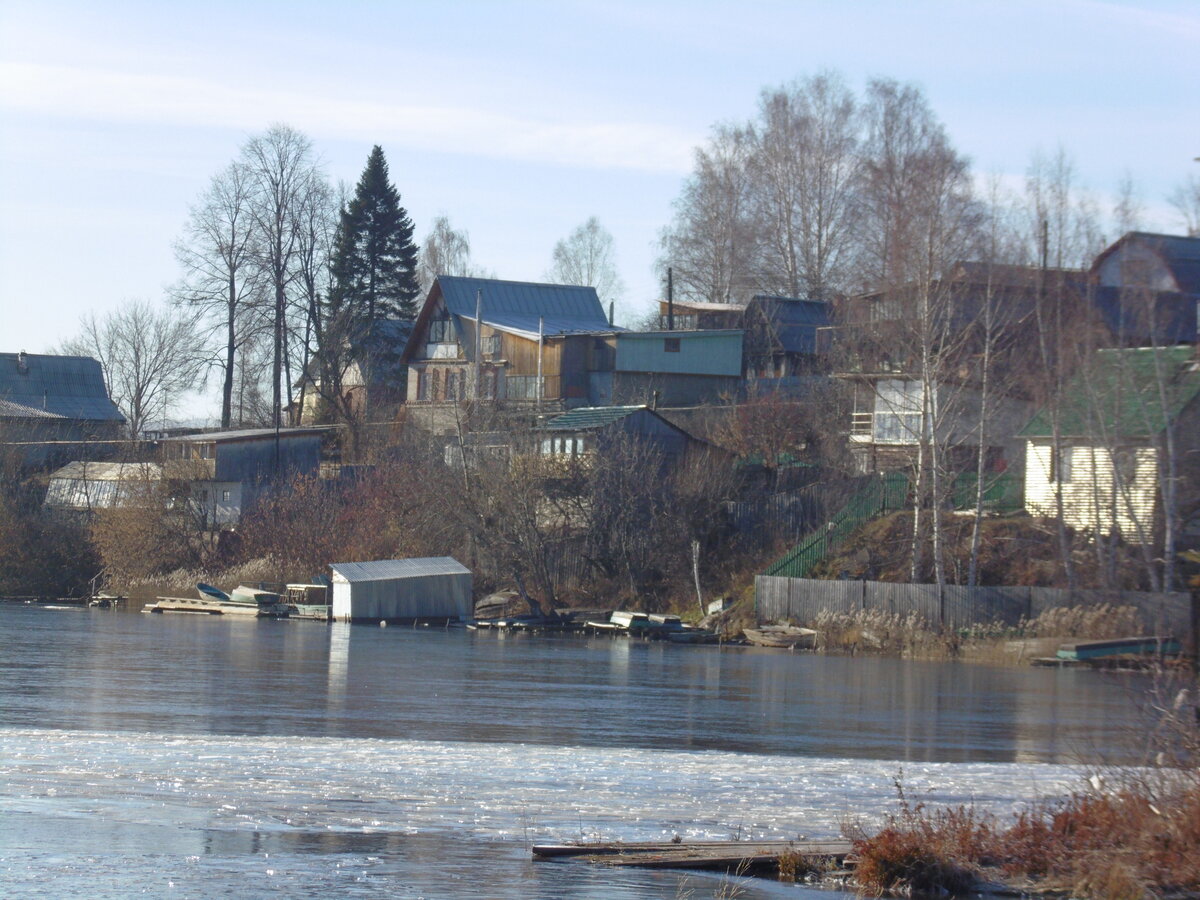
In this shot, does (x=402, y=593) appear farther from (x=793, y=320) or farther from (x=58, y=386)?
(x=58, y=386)

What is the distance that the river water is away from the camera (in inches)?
466

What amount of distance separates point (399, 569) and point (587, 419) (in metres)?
10.6

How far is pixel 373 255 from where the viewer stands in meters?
80.7

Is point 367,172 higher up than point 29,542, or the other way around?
point 367,172

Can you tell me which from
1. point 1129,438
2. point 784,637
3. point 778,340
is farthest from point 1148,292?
point 778,340

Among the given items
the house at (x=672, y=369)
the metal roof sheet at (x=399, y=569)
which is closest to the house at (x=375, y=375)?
the house at (x=672, y=369)

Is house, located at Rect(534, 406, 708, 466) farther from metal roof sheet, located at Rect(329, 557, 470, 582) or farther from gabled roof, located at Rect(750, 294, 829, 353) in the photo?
gabled roof, located at Rect(750, 294, 829, 353)

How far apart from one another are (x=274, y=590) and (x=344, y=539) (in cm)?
351

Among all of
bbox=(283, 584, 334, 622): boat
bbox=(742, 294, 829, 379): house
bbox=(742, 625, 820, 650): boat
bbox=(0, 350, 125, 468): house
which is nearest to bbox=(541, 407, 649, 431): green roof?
bbox=(283, 584, 334, 622): boat

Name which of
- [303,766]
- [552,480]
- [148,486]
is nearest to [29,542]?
[148,486]

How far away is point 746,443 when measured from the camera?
190 ft

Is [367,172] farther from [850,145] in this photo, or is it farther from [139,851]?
[139,851]

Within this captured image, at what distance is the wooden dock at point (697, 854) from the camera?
39.8 ft

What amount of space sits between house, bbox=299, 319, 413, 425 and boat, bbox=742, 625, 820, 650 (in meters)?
38.3
